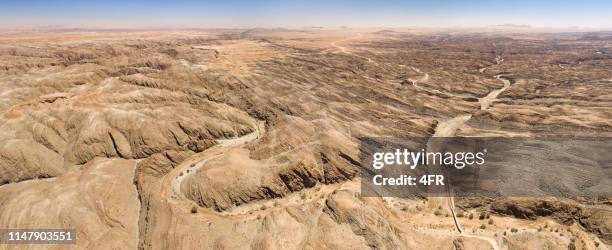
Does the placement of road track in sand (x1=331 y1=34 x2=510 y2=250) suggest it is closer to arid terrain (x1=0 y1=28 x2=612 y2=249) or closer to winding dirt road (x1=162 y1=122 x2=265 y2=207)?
arid terrain (x1=0 y1=28 x2=612 y2=249)

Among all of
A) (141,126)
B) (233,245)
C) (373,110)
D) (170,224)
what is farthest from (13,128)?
(373,110)

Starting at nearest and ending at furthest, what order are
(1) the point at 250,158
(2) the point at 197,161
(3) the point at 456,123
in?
(1) the point at 250,158 → (2) the point at 197,161 → (3) the point at 456,123

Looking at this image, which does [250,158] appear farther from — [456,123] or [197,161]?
[456,123]

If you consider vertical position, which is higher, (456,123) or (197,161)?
(456,123)

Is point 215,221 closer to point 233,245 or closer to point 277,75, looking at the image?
point 233,245
